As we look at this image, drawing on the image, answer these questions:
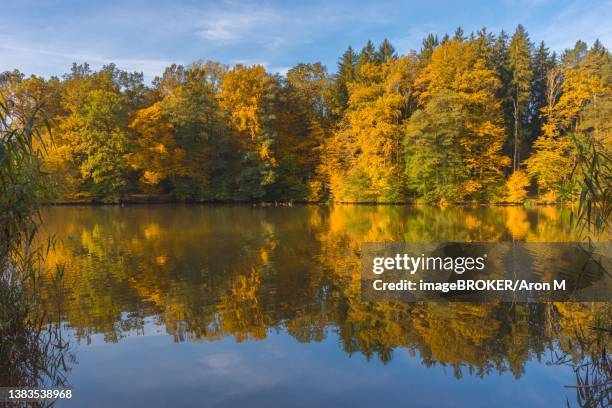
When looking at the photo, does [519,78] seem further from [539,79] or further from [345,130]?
[345,130]

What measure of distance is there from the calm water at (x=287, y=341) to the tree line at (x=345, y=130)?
28.2m

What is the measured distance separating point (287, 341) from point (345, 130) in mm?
37543

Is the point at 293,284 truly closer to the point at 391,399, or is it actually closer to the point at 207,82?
the point at 391,399

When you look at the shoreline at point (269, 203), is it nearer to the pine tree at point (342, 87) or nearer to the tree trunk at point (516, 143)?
the tree trunk at point (516, 143)

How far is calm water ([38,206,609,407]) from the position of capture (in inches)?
197

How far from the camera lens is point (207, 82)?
47.4 metres

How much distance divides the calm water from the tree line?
28206 mm

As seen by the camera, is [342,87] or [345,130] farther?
[342,87]

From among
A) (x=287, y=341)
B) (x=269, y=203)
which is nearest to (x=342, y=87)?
(x=269, y=203)

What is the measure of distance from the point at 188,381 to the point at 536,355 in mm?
4233

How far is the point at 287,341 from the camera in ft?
21.6

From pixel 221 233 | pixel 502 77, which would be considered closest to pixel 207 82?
pixel 502 77

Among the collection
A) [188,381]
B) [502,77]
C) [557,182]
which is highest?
[502,77]

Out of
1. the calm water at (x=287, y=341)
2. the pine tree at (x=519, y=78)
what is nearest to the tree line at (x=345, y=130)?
the pine tree at (x=519, y=78)
